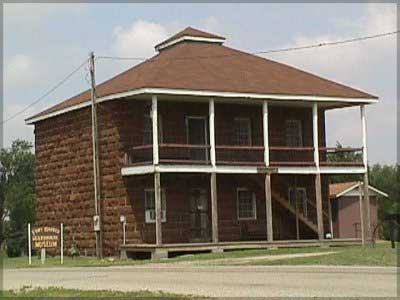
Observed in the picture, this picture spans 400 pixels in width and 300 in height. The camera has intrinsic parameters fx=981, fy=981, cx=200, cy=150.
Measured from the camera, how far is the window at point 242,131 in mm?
43625

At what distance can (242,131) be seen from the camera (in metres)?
43.9

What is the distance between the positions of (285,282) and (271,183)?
23.5m

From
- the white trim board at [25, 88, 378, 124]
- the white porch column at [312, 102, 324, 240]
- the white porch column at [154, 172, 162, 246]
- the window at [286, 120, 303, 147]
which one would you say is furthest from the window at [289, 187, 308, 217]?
the white porch column at [154, 172, 162, 246]

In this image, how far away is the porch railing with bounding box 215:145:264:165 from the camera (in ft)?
135

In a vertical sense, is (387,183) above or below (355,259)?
above

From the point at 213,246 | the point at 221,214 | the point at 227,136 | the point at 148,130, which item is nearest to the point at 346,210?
the point at 221,214

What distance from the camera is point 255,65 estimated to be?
45.5 meters

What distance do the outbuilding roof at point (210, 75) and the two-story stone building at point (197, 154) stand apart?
8 centimetres

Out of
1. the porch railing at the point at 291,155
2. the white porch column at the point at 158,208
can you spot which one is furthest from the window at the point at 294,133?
the white porch column at the point at 158,208

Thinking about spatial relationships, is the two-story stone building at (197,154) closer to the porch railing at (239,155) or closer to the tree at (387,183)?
the porch railing at (239,155)

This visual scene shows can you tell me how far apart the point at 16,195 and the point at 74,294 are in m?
60.9

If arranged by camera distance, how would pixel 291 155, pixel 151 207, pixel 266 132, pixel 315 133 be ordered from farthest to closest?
1. pixel 291 155
2. pixel 315 133
3. pixel 151 207
4. pixel 266 132

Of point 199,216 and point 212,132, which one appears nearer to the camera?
point 212,132

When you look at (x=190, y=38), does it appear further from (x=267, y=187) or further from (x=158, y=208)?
(x=158, y=208)
